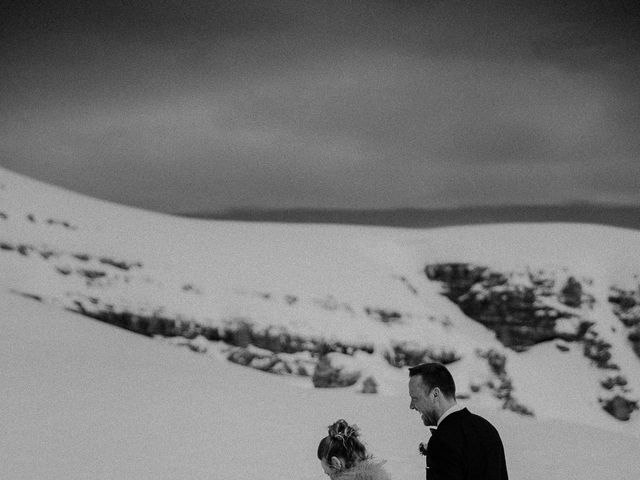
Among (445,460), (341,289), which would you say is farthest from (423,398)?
(341,289)

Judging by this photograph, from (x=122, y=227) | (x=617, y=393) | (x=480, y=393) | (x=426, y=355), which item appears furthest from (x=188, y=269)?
(x=617, y=393)

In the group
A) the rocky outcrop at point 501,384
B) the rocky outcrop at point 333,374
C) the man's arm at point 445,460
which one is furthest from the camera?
the rocky outcrop at point 501,384

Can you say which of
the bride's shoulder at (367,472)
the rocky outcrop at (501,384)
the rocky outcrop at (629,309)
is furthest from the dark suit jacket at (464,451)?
the rocky outcrop at (629,309)

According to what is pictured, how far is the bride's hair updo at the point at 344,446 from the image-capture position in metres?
3.04

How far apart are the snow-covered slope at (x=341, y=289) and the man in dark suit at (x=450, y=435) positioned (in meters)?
46.0

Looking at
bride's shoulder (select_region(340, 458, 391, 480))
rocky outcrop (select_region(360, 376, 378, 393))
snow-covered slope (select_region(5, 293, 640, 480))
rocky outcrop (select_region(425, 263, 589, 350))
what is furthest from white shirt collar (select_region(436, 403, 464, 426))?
rocky outcrop (select_region(425, 263, 589, 350))

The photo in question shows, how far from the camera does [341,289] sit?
65125 mm

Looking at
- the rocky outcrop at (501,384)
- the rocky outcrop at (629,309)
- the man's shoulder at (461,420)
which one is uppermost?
the man's shoulder at (461,420)

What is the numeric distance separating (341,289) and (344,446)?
62208 mm

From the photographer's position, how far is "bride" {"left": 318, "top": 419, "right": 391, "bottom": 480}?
119 inches

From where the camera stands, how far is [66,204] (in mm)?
60719

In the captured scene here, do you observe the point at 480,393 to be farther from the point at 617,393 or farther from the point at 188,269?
the point at 188,269

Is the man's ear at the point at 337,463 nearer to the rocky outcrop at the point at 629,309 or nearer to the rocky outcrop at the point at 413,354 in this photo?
the rocky outcrop at the point at 413,354

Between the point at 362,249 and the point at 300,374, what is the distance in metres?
23.0
